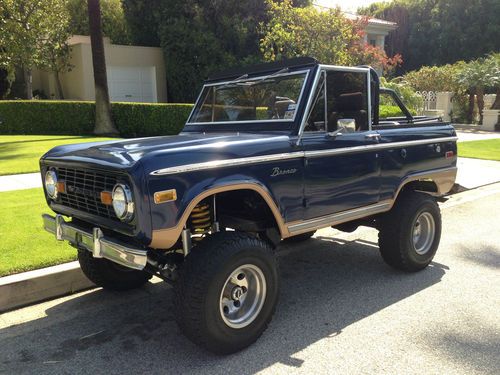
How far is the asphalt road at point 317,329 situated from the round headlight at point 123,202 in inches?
40.1

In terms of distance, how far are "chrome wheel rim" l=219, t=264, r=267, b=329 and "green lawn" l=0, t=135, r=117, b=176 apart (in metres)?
7.08

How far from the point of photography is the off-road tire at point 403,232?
4504 mm

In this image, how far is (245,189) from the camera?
342 centimetres

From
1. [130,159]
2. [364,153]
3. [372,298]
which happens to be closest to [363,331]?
[372,298]

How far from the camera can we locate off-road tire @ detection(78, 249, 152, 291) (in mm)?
4051

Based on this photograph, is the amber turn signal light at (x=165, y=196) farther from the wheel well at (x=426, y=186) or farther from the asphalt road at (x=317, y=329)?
the wheel well at (x=426, y=186)

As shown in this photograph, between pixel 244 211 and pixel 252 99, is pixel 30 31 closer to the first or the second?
pixel 252 99

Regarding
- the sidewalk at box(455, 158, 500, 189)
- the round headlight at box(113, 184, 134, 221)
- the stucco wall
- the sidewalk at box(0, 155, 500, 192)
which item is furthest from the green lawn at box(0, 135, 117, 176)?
A: the sidewalk at box(455, 158, 500, 189)

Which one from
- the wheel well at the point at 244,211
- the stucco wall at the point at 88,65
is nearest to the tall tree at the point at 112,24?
the stucco wall at the point at 88,65

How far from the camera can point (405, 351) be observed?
10.5 ft

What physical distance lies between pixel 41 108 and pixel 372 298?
15245 mm

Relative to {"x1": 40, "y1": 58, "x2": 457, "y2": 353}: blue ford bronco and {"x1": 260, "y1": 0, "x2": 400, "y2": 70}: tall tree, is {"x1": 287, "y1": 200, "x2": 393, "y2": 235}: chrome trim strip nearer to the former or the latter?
{"x1": 40, "y1": 58, "x2": 457, "y2": 353}: blue ford bronco

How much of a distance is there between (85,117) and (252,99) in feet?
43.8

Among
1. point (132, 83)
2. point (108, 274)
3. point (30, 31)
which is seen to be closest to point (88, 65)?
point (132, 83)
